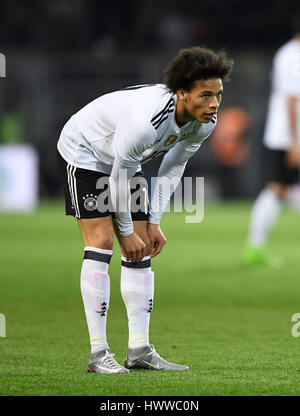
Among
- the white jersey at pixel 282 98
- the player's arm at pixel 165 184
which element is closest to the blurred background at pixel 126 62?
the white jersey at pixel 282 98

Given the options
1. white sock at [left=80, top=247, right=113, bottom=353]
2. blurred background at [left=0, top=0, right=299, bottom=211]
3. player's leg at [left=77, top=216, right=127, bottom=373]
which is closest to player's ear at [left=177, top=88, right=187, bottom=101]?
player's leg at [left=77, top=216, right=127, bottom=373]

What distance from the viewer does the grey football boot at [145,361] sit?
4020 mm

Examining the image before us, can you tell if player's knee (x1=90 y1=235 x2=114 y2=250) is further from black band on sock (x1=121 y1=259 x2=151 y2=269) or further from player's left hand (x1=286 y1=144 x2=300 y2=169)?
player's left hand (x1=286 y1=144 x2=300 y2=169)

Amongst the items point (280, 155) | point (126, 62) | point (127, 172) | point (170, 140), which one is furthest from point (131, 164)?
point (126, 62)

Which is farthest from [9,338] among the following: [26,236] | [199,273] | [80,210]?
[26,236]

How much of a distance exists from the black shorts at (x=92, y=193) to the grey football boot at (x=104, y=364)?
0.62m

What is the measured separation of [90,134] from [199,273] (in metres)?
4.01

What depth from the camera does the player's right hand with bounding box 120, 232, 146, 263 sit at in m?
3.99

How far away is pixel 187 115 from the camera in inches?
153

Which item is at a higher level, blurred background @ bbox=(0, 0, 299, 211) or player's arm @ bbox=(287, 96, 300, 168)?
blurred background @ bbox=(0, 0, 299, 211)

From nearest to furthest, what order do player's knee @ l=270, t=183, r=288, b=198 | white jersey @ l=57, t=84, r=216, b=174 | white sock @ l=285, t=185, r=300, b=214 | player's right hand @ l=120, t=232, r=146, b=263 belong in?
white jersey @ l=57, t=84, r=216, b=174 → player's right hand @ l=120, t=232, r=146, b=263 → player's knee @ l=270, t=183, r=288, b=198 → white sock @ l=285, t=185, r=300, b=214

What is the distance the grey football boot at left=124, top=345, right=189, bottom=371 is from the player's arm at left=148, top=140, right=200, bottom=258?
0.49 m

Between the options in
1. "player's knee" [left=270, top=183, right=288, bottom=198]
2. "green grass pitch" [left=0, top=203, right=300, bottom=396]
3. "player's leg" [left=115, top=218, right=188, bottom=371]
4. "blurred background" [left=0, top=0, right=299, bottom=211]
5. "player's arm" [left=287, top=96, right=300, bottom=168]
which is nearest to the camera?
"green grass pitch" [left=0, top=203, right=300, bottom=396]

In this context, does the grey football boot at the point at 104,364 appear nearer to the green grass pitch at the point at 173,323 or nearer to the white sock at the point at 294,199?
the green grass pitch at the point at 173,323
